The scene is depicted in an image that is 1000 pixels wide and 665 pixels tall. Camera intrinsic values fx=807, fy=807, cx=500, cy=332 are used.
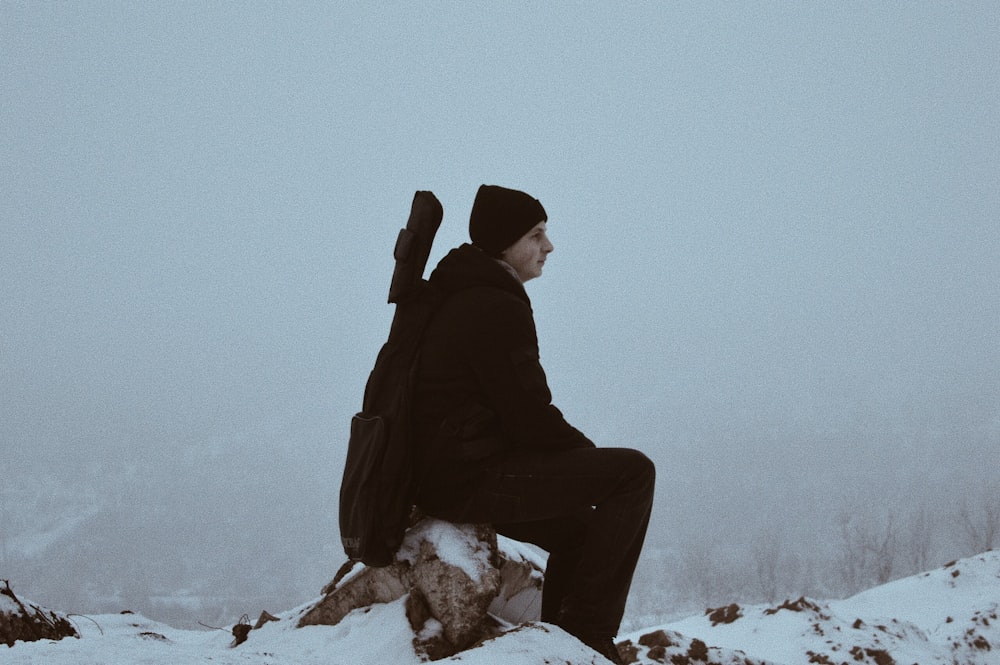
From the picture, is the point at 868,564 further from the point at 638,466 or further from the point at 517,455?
the point at 517,455

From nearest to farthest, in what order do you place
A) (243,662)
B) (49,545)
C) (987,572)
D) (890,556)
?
(243,662) < (987,572) < (890,556) < (49,545)

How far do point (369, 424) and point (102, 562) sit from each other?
135975 mm

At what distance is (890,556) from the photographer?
62.4 meters

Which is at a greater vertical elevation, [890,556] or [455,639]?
[455,639]

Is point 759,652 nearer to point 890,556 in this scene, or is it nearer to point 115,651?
point 115,651

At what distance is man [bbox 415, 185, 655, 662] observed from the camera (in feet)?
14.5

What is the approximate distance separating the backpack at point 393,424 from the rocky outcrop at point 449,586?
27cm

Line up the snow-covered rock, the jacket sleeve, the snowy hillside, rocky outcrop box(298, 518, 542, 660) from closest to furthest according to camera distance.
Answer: the snowy hillside → the jacket sleeve → rocky outcrop box(298, 518, 542, 660) → the snow-covered rock

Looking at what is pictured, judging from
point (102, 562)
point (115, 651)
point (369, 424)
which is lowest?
point (102, 562)

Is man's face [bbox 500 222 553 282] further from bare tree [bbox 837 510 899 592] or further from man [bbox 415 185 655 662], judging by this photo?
bare tree [bbox 837 510 899 592]

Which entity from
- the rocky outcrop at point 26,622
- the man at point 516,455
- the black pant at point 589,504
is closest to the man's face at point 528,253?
the man at point 516,455

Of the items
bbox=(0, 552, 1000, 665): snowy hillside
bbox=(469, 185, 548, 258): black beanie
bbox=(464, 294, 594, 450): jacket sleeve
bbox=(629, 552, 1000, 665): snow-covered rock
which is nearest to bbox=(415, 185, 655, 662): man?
bbox=(464, 294, 594, 450): jacket sleeve

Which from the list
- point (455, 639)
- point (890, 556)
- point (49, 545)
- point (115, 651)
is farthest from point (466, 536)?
point (49, 545)

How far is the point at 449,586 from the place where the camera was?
489cm
